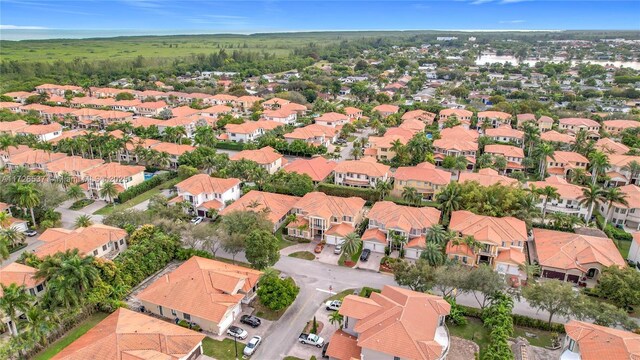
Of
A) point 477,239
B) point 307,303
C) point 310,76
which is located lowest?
point 307,303

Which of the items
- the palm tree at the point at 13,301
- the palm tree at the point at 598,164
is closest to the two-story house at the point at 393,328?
the palm tree at the point at 13,301

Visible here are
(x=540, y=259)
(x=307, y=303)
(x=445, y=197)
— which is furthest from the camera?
(x=445, y=197)

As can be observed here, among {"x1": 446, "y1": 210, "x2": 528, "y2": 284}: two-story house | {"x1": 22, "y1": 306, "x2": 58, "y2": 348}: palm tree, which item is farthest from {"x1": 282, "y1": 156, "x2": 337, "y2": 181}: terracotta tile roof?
{"x1": 22, "y1": 306, "x2": 58, "y2": 348}: palm tree

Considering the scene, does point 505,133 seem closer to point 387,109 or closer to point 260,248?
point 387,109

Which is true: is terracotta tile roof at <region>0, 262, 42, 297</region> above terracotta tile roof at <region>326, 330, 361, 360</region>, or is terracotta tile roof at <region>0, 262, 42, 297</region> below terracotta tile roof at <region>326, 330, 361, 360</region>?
above

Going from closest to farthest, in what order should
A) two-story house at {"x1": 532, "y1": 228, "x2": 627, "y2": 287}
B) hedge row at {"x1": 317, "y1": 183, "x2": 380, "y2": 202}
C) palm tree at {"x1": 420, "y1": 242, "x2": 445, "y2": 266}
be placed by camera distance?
palm tree at {"x1": 420, "y1": 242, "x2": 445, "y2": 266}, two-story house at {"x1": 532, "y1": 228, "x2": 627, "y2": 287}, hedge row at {"x1": 317, "y1": 183, "x2": 380, "y2": 202}

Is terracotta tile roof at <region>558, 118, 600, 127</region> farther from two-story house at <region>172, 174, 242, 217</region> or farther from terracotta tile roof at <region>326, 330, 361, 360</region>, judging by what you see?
terracotta tile roof at <region>326, 330, 361, 360</region>

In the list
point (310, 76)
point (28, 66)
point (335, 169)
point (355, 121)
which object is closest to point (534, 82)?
point (310, 76)

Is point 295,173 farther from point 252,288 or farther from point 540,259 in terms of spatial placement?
point 540,259
